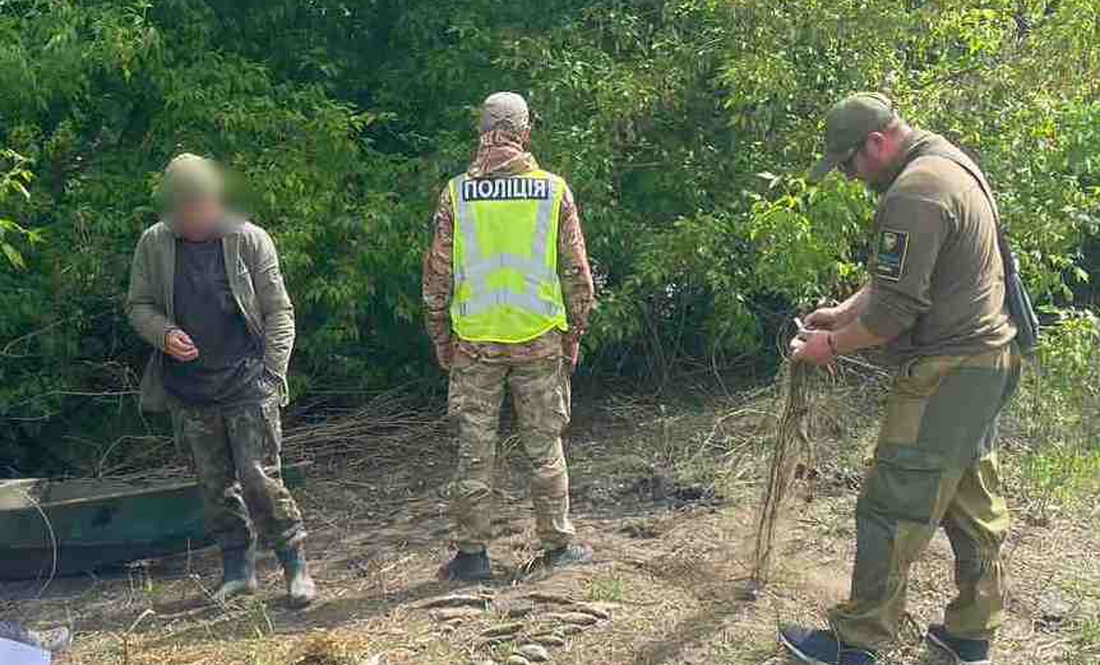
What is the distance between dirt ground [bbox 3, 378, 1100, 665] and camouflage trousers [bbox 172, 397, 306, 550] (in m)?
0.33

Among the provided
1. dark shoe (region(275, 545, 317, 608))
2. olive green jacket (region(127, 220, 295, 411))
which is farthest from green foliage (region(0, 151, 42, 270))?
dark shoe (region(275, 545, 317, 608))

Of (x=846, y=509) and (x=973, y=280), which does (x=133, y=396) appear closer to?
(x=846, y=509)

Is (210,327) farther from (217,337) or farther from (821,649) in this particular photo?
(821,649)

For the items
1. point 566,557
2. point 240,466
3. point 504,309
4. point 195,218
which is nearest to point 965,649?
point 566,557

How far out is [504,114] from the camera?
530 cm

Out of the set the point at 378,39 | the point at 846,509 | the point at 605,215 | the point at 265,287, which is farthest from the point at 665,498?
the point at 378,39

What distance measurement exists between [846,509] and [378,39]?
167 inches

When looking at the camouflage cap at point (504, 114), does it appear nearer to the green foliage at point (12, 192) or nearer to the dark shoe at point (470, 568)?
the dark shoe at point (470, 568)

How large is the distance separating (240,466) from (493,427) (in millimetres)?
1081

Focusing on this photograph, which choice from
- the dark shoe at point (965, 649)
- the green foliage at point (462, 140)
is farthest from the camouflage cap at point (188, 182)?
the dark shoe at point (965, 649)

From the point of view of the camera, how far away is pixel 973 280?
14.2 ft

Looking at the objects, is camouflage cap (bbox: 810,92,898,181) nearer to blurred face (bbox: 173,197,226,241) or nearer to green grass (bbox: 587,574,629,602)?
green grass (bbox: 587,574,629,602)

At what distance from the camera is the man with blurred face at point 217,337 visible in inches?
208

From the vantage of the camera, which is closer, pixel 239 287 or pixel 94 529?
pixel 239 287
